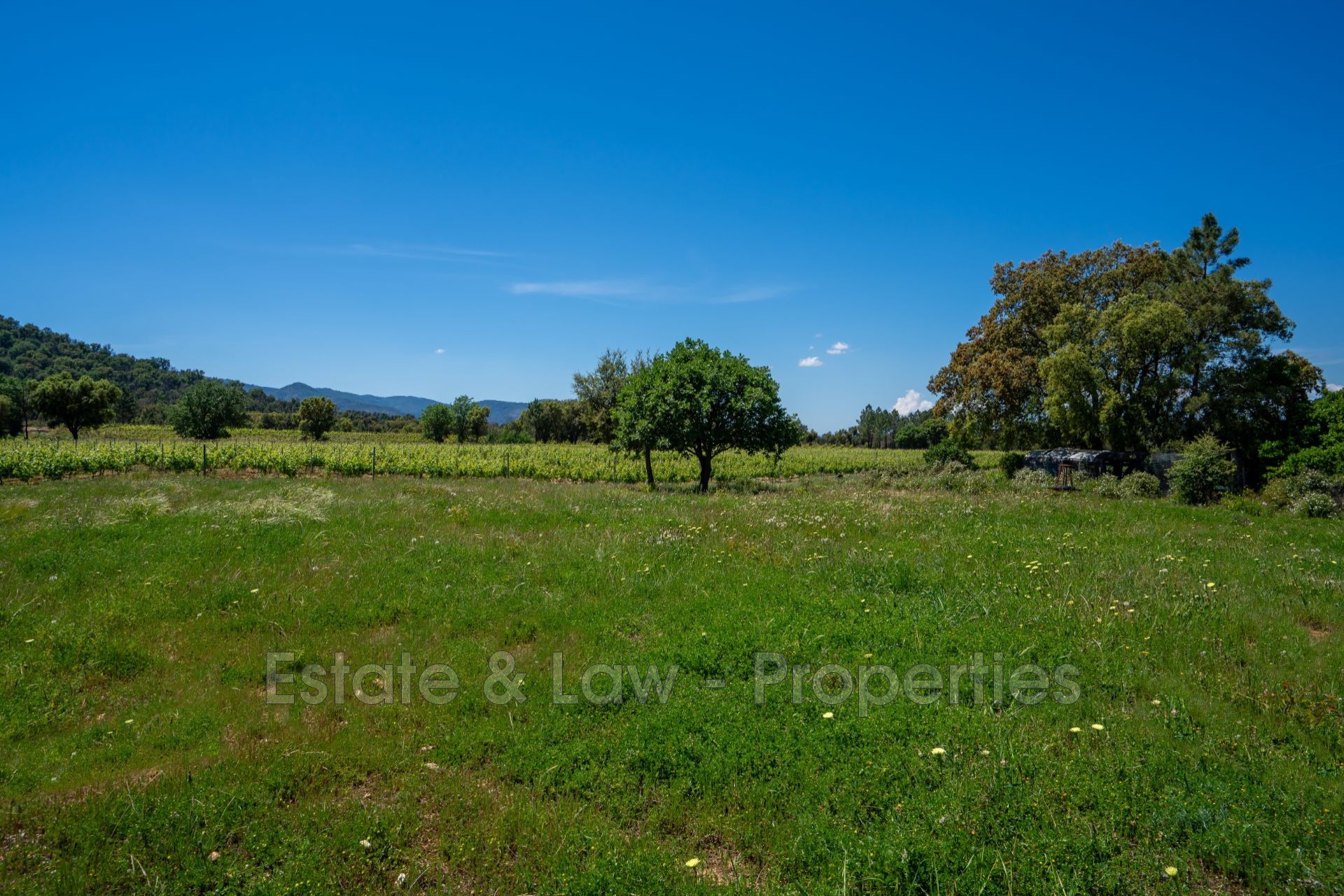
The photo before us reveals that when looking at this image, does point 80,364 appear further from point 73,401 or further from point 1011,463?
point 1011,463

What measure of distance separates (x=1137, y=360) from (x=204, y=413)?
8651cm

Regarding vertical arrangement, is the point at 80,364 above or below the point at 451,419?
above

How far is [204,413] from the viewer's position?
67938 millimetres

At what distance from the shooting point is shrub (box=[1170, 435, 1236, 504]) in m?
19.6

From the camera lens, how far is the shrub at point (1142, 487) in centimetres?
2250

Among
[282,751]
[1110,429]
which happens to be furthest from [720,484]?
[282,751]

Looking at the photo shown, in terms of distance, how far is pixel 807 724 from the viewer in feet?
18.2

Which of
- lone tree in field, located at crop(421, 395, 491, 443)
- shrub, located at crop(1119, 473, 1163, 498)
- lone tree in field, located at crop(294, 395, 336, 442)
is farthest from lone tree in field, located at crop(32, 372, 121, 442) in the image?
shrub, located at crop(1119, 473, 1163, 498)

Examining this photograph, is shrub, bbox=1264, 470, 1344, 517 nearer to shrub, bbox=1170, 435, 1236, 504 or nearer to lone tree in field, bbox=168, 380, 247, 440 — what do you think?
shrub, bbox=1170, 435, 1236, 504

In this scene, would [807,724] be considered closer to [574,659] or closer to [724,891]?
[724,891]

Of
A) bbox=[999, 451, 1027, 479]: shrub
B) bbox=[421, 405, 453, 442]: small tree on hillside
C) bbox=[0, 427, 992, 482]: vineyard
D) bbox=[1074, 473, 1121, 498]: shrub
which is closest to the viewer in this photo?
bbox=[1074, 473, 1121, 498]: shrub

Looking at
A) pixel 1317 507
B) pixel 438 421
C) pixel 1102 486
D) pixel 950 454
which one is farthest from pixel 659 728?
pixel 438 421

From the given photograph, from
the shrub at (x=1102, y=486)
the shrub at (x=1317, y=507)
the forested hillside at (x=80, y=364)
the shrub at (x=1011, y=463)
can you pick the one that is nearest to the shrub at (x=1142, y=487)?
the shrub at (x=1102, y=486)

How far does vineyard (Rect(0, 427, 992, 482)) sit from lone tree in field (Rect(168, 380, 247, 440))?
3071cm
